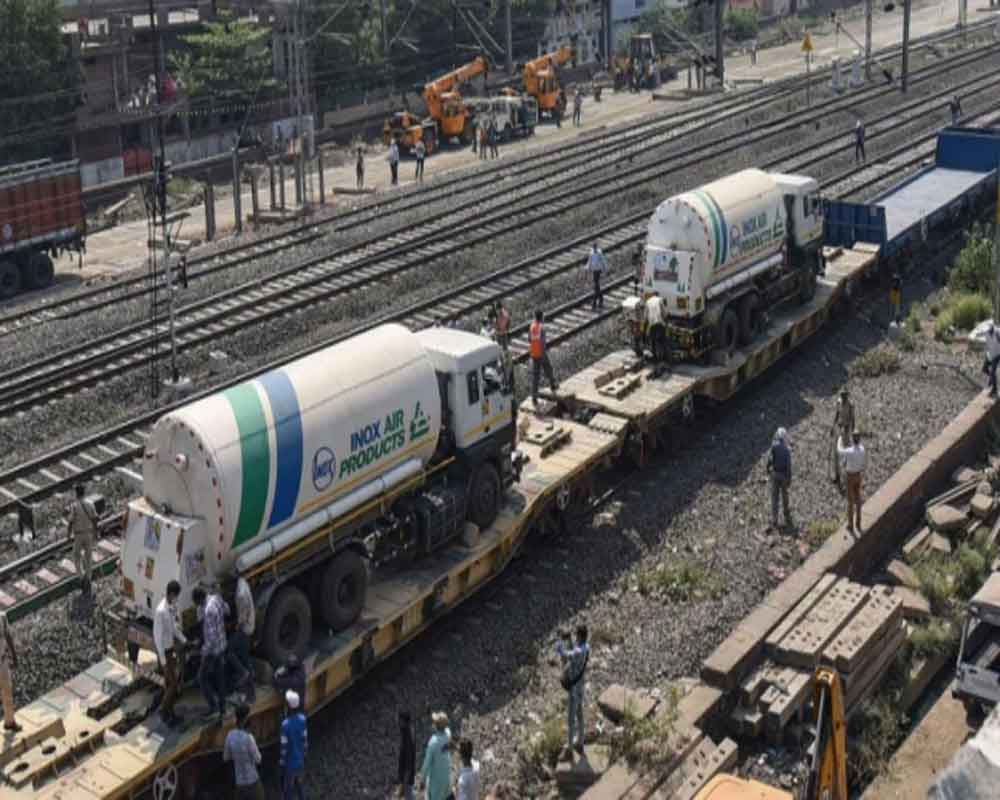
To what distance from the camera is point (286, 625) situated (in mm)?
14180

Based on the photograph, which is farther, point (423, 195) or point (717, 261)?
point (423, 195)

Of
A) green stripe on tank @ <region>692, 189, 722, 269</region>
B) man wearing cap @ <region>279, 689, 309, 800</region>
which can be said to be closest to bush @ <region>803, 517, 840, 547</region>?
green stripe on tank @ <region>692, 189, 722, 269</region>

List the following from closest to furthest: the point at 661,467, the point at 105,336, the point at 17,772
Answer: the point at 17,772 → the point at 661,467 → the point at 105,336

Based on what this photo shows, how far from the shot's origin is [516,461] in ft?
58.2

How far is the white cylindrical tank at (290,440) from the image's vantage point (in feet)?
43.1

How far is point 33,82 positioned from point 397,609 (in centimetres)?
3720

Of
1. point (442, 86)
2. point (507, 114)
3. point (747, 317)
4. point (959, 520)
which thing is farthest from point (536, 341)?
point (442, 86)

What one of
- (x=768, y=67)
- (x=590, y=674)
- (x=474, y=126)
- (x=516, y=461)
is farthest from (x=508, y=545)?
(x=768, y=67)

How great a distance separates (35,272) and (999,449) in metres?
22.2

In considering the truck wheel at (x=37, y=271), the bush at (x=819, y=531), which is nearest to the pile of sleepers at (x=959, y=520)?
the bush at (x=819, y=531)

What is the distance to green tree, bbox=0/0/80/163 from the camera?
45.3m

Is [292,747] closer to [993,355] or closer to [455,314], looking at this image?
[993,355]

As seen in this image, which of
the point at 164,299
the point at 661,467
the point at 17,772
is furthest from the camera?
the point at 164,299

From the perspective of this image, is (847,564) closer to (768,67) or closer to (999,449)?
(999,449)
